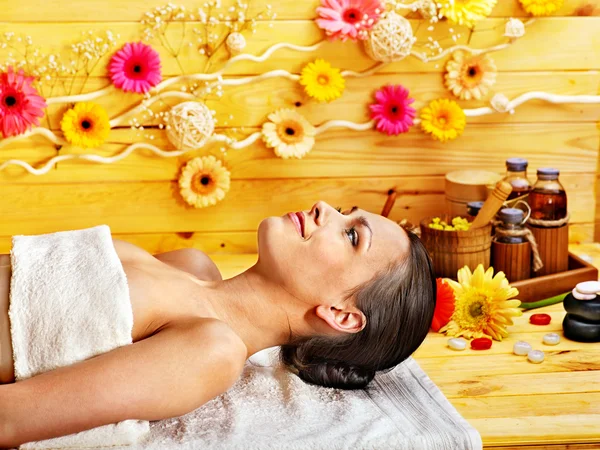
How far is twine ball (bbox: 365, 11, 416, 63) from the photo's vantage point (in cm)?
237

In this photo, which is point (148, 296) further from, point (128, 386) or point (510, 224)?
point (510, 224)

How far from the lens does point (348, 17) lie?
2.42 meters

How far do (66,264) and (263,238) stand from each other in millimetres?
389

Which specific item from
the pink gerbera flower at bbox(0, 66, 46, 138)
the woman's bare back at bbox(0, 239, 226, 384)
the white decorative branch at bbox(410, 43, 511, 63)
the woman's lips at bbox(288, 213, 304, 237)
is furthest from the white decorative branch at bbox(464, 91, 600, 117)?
the pink gerbera flower at bbox(0, 66, 46, 138)

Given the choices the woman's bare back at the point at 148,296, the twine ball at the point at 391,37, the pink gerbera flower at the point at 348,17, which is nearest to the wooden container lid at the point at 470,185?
the twine ball at the point at 391,37

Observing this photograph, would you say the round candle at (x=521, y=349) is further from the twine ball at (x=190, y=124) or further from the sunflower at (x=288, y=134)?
the twine ball at (x=190, y=124)

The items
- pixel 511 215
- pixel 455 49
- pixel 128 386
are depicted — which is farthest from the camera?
pixel 455 49

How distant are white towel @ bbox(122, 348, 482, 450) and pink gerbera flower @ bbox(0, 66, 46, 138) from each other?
3.45 ft

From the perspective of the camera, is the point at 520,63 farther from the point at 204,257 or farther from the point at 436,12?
the point at 204,257

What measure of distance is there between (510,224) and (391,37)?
2.02 feet

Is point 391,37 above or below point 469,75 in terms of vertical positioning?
above

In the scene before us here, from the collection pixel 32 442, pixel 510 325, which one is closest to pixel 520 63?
pixel 510 325

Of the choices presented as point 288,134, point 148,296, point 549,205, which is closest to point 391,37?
point 288,134

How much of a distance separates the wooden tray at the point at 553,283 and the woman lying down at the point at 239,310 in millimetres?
592
